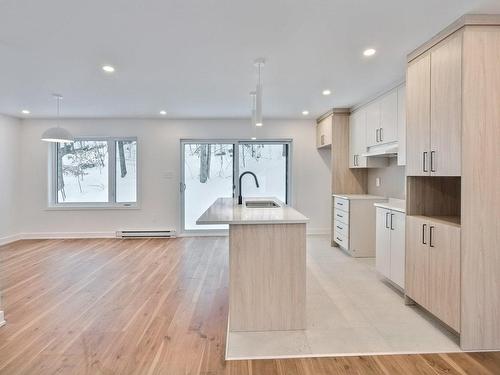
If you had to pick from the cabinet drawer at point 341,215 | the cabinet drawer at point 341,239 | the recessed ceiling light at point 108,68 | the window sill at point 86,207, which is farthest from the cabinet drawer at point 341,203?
the window sill at point 86,207

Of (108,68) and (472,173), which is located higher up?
(108,68)

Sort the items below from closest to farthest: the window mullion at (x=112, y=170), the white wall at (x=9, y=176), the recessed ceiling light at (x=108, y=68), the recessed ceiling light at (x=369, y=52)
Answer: the recessed ceiling light at (x=369, y=52), the recessed ceiling light at (x=108, y=68), the white wall at (x=9, y=176), the window mullion at (x=112, y=170)

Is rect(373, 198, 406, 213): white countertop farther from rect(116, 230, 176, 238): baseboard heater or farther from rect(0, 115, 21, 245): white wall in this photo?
rect(0, 115, 21, 245): white wall

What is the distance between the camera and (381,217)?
3.61 meters

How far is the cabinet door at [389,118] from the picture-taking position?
3.89 m

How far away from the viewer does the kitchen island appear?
2.44 m

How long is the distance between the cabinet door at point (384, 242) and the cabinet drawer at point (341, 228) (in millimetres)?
1069

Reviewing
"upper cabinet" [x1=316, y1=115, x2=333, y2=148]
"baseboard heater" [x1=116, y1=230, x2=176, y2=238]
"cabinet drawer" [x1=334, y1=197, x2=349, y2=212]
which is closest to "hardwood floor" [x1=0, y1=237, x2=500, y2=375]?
"baseboard heater" [x1=116, y1=230, x2=176, y2=238]

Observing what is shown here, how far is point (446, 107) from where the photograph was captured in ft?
7.75

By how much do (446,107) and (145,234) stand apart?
17.9 feet

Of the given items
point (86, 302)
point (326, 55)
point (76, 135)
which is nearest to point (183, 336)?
point (86, 302)

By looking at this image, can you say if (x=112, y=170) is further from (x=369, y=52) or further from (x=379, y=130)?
(x=369, y=52)

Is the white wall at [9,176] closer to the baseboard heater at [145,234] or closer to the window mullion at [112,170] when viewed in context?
the window mullion at [112,170]

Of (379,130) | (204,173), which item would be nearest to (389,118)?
(379,130)
